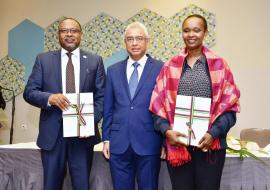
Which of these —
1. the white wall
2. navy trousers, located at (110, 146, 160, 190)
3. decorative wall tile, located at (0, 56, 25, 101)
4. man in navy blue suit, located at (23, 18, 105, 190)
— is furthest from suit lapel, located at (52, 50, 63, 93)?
decorative wall tile, located at (0, 56, 25, 101)

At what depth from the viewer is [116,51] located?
190 inches

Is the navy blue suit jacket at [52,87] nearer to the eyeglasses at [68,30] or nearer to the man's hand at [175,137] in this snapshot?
the eyeglasses at [68,30]

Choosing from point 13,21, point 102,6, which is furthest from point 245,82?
point 13,21

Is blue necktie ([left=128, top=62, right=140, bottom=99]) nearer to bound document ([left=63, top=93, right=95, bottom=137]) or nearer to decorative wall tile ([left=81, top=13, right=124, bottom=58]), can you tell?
bound document ([left=63, top=93, right=95, bottom=137])

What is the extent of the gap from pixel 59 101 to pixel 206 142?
34.1 inches

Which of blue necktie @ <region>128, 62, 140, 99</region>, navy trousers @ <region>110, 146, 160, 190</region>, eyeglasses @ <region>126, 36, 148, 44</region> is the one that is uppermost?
eyeglasses @ <region>126, 36, 148, 44</region>

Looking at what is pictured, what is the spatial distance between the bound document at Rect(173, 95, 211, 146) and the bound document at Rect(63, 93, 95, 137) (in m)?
0.54

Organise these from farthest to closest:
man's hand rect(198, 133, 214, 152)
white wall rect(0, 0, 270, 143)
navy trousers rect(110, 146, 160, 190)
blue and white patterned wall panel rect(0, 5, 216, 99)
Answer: blue and white patterned wall panel rect(0, 5, 216, 99)
white wall rect(0, 0, 270, 143)
navy trousers rect(110, 146, 160, 190)
man's hand rect(198, 133, 214, 152)

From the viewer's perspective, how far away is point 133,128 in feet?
6.75

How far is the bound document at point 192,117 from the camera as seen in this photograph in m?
1.80

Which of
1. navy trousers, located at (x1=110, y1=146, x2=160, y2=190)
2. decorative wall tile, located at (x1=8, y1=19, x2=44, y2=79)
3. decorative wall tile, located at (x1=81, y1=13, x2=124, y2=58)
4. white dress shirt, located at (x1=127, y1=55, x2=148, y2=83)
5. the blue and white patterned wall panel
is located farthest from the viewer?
decorative wall tile, located at (x1=8, y1=19, x2=44, y2=79)

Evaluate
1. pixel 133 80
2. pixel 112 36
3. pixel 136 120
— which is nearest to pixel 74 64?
pixel 133 80

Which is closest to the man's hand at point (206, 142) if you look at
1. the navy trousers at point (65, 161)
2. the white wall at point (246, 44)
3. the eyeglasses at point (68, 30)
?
the navy trousers at point (65, 161)

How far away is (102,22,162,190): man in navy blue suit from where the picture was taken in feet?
6.70
